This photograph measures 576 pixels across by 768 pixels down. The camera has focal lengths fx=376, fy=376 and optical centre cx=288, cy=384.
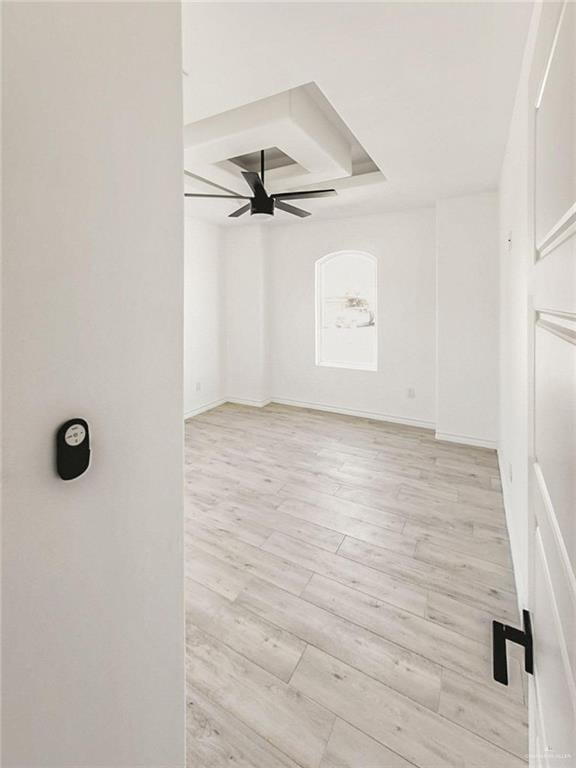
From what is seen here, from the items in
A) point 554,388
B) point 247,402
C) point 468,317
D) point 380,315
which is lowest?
point 247,402

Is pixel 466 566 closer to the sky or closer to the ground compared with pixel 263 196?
closer to the ground

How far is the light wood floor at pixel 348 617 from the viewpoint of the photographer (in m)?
1.31

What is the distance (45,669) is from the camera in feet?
2.13

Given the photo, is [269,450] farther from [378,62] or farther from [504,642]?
[504,642]

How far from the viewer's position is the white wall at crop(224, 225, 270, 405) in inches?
215

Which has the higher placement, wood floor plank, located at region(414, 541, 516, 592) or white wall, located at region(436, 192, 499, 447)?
white wall, located at region(436, 192, 499, 447)

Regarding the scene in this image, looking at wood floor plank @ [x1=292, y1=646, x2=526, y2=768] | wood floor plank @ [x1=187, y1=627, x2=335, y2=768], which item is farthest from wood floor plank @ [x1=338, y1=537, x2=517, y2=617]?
wood floor plank @ [x1=187, y1=627, x2=335, y2=768]

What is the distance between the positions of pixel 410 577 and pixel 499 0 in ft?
8.67

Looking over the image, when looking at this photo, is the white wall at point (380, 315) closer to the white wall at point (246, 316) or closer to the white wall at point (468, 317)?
the white wall at point (246, 316)

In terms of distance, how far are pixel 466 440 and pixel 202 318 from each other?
3.74 metres

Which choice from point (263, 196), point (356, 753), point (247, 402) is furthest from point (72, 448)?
point (247, 402)

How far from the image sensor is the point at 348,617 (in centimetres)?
183

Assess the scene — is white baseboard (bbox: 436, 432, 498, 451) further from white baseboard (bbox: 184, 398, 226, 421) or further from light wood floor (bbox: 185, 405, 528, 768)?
white baseboard (bbox: 184, 398, 226, 421)

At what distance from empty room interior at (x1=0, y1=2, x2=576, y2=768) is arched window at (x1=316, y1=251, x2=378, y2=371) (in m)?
1.31
